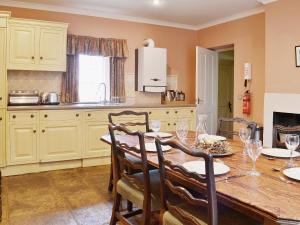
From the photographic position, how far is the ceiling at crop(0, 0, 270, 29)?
444 centimetres

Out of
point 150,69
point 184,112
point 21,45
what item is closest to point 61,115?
point 21,45

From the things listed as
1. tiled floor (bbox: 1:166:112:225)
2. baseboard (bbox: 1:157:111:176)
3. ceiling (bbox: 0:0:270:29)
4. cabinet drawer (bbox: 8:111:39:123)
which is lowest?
tiled floor (bbox: 1:166:112:225)

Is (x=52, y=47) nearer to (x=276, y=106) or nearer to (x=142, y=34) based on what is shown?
(x=142, y=34)

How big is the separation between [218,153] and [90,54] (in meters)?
3.43

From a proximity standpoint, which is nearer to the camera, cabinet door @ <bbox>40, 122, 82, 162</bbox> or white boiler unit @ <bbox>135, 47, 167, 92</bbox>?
cabinet door @ <bbox>40, 122, 82, 162</bbox>

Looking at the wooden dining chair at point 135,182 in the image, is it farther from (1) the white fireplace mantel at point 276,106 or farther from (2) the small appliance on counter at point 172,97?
(2) the small appliance on counter at point 172,97

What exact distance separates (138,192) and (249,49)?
371 cm

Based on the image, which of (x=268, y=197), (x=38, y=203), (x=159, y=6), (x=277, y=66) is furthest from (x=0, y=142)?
(x=277, y=66)

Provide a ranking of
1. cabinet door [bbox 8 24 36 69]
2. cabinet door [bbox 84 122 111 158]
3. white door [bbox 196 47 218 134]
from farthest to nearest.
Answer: white door [bbox 196 47 218 134]
cabinet door [bbox 84 122 111 158]
cabinet door [bbox 8 24 36 69]

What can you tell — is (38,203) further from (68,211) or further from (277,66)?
(277,66)

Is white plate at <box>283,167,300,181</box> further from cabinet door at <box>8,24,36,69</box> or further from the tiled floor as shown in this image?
cabinet door at <box>8,24,36,69</box>

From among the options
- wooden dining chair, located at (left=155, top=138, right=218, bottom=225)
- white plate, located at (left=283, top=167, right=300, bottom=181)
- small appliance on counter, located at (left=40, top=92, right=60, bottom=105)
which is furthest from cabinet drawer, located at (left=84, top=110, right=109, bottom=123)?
white plate, located at (left=283, top=167, right=300, bottom=181)

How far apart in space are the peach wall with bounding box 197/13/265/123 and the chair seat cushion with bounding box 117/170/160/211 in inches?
120

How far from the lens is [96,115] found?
4375 millimetres
